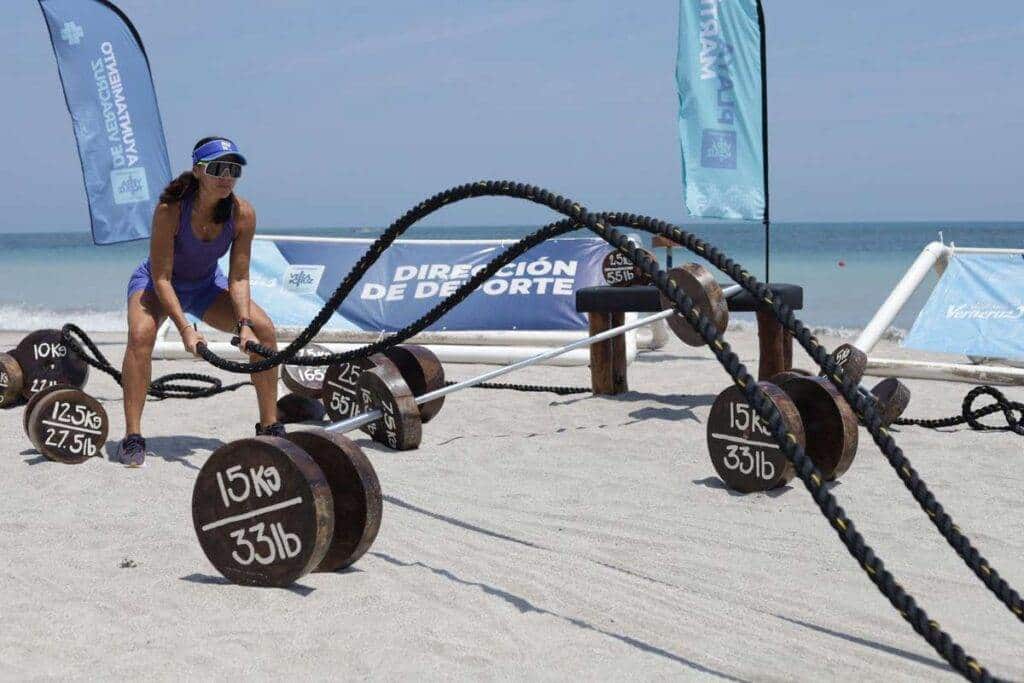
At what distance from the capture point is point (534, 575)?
3451 mm

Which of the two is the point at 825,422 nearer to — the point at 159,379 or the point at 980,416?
the point at 980,416

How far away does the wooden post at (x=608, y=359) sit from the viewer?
24.5 feet

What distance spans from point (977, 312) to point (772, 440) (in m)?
4.00

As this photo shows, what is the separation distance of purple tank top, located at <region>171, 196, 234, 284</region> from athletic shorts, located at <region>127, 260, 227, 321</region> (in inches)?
1.8

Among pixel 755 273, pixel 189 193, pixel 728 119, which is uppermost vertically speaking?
pixel 728 119

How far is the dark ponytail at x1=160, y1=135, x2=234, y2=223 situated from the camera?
5068mm


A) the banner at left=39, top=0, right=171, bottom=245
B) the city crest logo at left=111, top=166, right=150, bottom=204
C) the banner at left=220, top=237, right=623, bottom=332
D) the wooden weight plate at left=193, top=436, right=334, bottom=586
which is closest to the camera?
the wooden weight plate at left=193, top=436, right=334, bottom=586

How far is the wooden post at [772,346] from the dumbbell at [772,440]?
1.80 metres

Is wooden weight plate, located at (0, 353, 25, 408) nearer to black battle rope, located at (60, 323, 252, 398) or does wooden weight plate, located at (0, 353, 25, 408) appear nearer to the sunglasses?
black battle rope, located at (60, 323, 252, 398)

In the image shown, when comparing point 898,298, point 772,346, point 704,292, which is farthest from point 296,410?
point 898,298

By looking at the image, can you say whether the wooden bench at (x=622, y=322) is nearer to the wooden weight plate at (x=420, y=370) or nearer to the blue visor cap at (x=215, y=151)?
the wooden weight plate at (x=420, y=370)

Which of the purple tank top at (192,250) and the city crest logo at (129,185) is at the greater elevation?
the city crest logo at (129,185)

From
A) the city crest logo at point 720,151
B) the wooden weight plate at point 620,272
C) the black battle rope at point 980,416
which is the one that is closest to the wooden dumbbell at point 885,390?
the black battle rope at point 980,416

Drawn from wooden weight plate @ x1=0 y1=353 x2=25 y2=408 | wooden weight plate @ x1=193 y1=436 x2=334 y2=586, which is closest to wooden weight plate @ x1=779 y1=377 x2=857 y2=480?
wooden weight plate @ x1=193 y1=436 x2=334 y2=586
